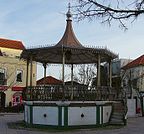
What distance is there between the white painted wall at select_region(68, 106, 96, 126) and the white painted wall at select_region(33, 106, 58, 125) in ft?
3.13

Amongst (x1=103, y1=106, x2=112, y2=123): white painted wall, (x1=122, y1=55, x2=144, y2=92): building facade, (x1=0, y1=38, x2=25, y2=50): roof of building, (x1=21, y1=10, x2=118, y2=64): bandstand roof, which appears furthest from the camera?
(x1=122, y1=55, x2=144, y2=92): building facade

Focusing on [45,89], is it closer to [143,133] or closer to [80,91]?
[80,91]

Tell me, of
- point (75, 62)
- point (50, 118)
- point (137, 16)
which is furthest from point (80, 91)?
point (137, 16)

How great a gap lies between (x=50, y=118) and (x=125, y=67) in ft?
190

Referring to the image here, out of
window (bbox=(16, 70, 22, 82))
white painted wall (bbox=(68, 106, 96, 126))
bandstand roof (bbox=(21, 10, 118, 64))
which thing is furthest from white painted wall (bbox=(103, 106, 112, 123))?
window (bbox=(16, 70, 22, 82))

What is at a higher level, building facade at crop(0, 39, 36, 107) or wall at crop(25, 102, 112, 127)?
building facade at crop(0, 39, 36, 107)

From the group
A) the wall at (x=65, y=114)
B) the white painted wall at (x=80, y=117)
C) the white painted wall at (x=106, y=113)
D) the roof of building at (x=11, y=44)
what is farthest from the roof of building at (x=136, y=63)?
the white painted wall at (x=80, y=117)

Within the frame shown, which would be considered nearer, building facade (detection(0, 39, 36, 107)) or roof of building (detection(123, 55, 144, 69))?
building facade (detection(0, 39, 36, 107))

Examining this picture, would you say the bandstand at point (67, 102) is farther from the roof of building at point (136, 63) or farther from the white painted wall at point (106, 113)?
the roof of building at point (136, 63)

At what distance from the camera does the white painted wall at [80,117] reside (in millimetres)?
24094

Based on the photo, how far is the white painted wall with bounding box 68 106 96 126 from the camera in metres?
24.1

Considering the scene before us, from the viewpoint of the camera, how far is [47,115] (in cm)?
2452

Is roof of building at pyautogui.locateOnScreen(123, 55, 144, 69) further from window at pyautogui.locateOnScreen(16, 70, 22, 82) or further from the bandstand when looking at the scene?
the bandstand

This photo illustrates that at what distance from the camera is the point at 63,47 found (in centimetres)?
2470
